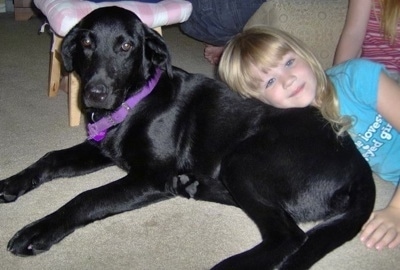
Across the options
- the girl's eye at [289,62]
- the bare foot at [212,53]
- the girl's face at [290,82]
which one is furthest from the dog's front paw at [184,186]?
the bare foot at [212,53]

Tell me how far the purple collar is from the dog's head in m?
0.02

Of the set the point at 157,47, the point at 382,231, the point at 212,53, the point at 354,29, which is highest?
the point at 354,29

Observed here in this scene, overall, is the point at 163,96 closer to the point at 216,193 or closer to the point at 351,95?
the point at 216,193

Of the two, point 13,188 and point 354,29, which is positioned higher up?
point 354,29

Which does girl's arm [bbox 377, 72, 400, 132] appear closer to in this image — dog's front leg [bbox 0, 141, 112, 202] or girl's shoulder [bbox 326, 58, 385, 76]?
girl's shoulder [bbox 326, 58, 385, 76]

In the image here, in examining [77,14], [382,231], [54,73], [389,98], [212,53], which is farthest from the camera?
[212,53]

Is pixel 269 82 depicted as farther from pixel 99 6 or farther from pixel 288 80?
pixel 99 6

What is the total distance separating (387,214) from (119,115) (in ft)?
3.08

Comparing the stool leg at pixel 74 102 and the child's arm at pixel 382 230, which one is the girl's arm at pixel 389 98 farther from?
the stool leg at pixel 74 102

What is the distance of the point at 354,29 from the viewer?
77.3 inches

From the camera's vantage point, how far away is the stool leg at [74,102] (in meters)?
2.09

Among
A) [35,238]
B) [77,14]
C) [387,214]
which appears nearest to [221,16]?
[77,14]

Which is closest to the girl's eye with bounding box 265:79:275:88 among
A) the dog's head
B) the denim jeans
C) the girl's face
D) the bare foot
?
the girl's face

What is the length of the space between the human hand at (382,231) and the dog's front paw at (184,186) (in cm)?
57
